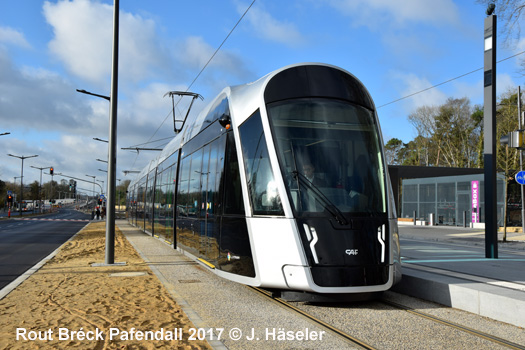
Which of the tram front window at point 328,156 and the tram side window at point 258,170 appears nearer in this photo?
the tram front window at point 328,156

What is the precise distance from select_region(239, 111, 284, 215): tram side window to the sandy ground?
1.86 m

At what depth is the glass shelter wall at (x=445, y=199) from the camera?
32094mm

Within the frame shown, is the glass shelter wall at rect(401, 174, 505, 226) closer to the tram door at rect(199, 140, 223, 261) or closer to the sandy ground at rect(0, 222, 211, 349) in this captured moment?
the tram door at rect(199, 140, 223, 261)

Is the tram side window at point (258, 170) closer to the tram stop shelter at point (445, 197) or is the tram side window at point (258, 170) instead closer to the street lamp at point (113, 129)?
the street lamp at point (113, 129)

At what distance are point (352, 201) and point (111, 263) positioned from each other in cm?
747

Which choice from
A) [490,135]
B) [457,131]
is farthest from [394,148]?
[490,135]

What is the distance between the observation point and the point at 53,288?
898 cm

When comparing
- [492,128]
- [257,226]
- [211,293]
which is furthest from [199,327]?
[492,128]

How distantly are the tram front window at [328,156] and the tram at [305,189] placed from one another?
0.01 m

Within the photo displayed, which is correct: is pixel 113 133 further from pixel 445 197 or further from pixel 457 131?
pixel 457 131

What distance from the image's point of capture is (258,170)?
7.48m

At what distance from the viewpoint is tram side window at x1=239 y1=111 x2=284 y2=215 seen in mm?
7137

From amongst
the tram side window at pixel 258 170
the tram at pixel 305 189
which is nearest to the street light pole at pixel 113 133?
the tram at pixel 305 189

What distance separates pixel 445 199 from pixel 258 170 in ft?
99.4
